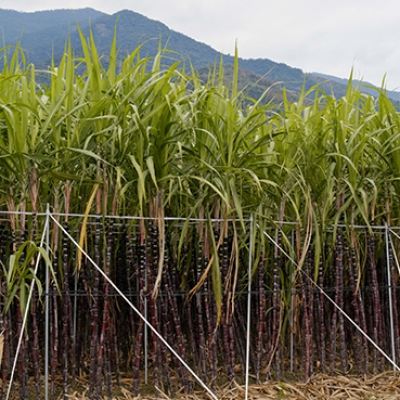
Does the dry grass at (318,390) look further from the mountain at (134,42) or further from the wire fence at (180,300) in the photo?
the mountain at (134,42)

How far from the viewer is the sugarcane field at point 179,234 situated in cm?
235

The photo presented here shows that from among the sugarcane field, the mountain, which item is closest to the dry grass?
the sugarcane field

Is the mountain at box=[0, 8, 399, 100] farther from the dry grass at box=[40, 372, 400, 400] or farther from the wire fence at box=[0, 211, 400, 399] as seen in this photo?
the dry grass at box=[40, 372, 400, 400]

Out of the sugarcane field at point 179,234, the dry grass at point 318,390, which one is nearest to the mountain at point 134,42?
the sugarcane field at point 179,234

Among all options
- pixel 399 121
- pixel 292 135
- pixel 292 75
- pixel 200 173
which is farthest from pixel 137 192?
pixel 292 75

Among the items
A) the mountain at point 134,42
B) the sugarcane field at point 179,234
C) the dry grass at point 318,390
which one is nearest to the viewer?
the sugarcane field at point 179,234

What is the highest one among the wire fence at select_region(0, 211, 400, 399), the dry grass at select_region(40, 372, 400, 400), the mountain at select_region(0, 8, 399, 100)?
the mountain at select_region(0, 8, 399, 100)

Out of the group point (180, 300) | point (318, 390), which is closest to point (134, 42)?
point (180, 300)

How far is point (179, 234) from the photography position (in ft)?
9.27

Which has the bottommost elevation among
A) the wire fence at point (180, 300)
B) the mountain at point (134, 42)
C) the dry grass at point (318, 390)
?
the dry grass at point (318, 390)

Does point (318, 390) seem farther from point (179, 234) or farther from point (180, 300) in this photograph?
point (179, 234)

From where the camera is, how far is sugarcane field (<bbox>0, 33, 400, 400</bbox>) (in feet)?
7.72

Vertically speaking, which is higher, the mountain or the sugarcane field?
the mountain

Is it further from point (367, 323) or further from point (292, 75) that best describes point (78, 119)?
point (292, 75)
